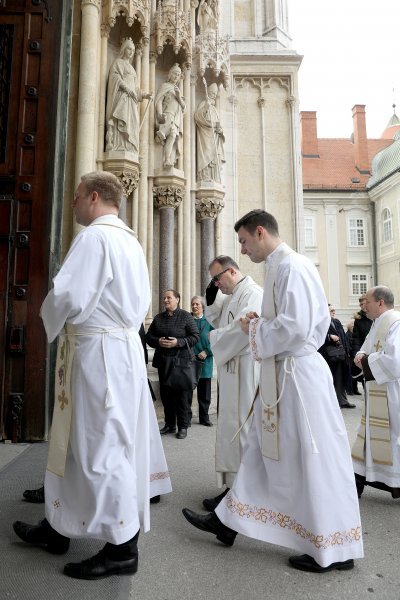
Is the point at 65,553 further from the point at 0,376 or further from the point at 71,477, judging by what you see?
the point at 0,376

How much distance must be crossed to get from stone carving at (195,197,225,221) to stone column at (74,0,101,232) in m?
2.18

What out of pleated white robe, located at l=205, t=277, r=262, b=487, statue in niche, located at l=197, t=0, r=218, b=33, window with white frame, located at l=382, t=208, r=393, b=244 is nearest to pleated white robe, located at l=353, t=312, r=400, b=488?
pleated white robe, located at l=205, t=277, r=262, b=487

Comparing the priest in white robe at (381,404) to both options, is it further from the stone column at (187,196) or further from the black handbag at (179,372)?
the stone column at (187,196)

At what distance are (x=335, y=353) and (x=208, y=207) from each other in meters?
3.30

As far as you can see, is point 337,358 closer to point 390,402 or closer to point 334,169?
point 390,402

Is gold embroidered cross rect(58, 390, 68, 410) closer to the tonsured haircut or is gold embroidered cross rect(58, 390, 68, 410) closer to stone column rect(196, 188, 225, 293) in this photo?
the tonsured haircut

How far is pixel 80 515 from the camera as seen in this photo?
2.21 m

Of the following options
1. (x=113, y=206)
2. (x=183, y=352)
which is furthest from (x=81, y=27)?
(x=113, y=206)

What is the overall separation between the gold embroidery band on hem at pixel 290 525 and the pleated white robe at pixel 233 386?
28.3 inches

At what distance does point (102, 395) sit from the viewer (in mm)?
2250

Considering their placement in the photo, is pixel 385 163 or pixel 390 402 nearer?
pixel 390 402

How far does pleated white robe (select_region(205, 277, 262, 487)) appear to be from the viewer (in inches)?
127

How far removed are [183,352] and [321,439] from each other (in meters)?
3.46

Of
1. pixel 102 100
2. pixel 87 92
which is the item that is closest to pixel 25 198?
pixel 87 92
